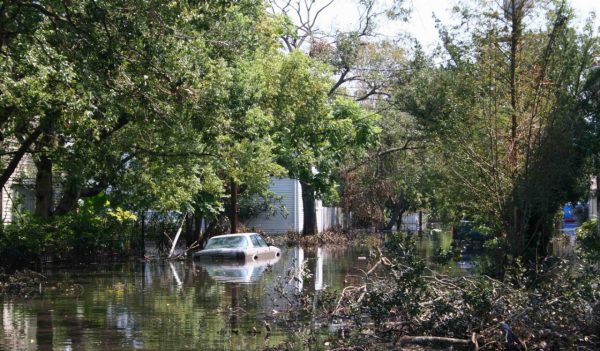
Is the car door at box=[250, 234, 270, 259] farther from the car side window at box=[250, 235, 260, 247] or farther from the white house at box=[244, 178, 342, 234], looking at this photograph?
the white house at box=[244, 178, 342, 234]

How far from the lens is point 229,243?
94.3ft

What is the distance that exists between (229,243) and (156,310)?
13.4m

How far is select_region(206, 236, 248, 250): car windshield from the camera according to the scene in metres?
28.6

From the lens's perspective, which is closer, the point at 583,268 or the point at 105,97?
the point at 583,268

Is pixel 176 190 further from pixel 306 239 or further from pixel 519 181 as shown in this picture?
pixel 306 239

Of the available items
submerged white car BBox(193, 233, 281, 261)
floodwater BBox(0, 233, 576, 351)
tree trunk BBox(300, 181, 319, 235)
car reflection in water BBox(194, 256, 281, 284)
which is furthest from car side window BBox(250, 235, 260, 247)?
tree trunk BBox(300, 181, 319, 235)

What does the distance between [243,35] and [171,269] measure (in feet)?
32.6

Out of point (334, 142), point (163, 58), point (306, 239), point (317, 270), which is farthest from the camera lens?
point (306, 239)

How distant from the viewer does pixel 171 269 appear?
85.8ft

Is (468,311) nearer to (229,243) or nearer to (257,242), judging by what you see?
(229,243)

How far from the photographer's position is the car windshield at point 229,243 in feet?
93.8

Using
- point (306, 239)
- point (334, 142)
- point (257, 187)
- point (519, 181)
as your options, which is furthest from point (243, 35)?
point (306, 239)

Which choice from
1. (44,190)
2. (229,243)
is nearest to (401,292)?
(44,190)

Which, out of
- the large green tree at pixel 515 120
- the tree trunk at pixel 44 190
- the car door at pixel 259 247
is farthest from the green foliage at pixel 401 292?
the car door at pixel 259 247
